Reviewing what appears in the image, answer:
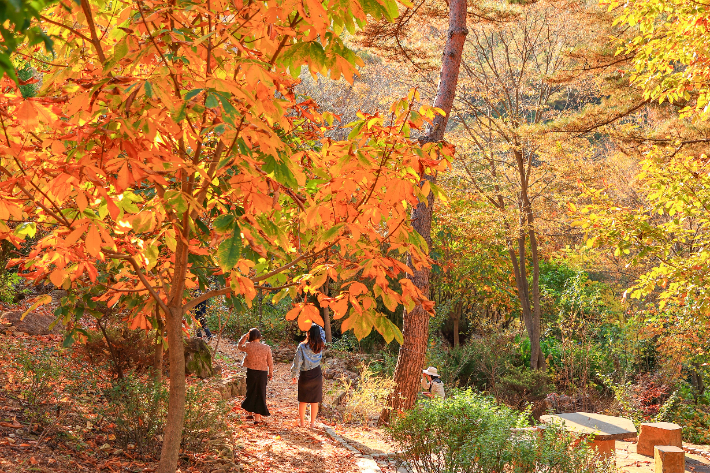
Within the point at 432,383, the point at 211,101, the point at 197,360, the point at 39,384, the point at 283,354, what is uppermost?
the point at 211,101

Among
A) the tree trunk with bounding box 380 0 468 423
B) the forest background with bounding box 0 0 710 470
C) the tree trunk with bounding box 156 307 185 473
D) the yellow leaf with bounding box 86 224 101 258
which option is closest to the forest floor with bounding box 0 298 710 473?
the tree trunk with bounding box 380 0 468 423

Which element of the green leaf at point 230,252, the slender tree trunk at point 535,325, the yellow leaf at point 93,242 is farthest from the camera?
the slender tree trunk at point 535,325

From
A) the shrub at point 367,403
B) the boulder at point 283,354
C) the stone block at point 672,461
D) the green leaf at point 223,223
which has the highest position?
the green leaf at point 223,223

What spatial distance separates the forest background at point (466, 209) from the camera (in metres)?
2.33

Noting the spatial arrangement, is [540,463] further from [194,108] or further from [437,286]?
[437,286]

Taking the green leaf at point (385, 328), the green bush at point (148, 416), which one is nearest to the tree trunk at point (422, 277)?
the green bush at point (148, 416)

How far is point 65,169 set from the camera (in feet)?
7.00

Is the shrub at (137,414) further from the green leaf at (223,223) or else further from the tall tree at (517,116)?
the tall tree at (517,116)

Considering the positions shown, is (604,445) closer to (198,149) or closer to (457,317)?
(198,149)

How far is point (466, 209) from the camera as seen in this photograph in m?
13.4

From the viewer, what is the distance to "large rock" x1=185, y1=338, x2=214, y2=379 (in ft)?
27.5

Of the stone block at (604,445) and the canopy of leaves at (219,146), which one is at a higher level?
the canopy of leaves at (219,146)

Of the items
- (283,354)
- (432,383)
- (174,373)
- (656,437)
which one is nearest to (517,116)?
(432,383)

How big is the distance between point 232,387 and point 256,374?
1.11 meters
